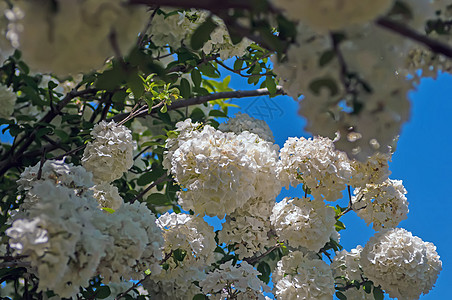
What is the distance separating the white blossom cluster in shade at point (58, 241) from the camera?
95 cm

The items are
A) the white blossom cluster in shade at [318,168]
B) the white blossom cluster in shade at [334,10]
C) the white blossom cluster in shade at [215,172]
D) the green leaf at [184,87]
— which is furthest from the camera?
the green leaf at [184,87]

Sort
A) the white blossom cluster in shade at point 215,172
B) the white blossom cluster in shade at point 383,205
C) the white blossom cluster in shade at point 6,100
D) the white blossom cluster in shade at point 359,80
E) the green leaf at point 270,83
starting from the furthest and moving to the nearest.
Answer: the white blossom cluster in shade at point 6,100 < the green leaf at point 270,83 < the white blossom cluster in shade at point 383,205 < the white blossom cluster in shade at point 215,172 < the white blossom cluster in shade at point 359,80

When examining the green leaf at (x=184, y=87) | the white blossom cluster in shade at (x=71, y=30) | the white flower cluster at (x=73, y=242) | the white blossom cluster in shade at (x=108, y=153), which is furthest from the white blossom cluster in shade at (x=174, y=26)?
the white blossom cluster in shade at (x=71, y=30)

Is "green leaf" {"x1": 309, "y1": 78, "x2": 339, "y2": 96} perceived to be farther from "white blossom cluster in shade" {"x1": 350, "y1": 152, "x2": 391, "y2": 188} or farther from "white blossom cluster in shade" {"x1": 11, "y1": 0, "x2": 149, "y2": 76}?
"white blossom cluster in shade" {"x1": 350, "y1": 152, "x2": 391, "y2": 188}

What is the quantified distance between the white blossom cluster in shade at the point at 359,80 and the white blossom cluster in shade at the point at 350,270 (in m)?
1.48

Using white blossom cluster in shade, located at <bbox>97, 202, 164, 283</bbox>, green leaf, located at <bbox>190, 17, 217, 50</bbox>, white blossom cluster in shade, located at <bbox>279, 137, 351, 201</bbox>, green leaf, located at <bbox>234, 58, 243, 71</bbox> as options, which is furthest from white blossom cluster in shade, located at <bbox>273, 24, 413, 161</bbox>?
green leaf, located at <bbox>234, 58, 243, 71</bbox>

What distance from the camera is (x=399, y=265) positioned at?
6.23 ft

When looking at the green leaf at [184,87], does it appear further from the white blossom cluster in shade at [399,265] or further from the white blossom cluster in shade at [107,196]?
the white blossom cluster in shade at [399,265]

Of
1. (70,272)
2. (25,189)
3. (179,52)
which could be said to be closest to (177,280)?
(25,189)

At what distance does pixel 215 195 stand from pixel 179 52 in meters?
1.01

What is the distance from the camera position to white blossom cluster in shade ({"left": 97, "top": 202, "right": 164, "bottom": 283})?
1.17 m

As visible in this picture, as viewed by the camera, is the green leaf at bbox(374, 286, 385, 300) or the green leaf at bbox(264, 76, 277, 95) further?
the green leaf at bbox(264, 76, 277, 95)

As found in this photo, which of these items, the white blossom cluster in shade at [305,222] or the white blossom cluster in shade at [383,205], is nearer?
the white blossom cluster in shade at [305,222]

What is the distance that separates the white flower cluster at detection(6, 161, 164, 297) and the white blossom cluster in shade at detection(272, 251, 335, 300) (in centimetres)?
74
